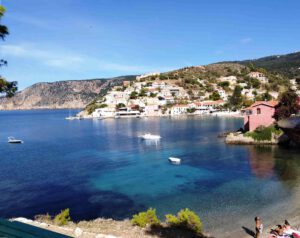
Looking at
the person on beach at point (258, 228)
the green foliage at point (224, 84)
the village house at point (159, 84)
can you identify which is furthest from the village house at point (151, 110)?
the person on beach at point (258, 228)

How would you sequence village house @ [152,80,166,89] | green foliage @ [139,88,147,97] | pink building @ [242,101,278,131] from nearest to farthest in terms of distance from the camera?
pink building @ [242,101,278,131]
green foliage @ [139,88,147,97]
village house @ [152,80,166,89]

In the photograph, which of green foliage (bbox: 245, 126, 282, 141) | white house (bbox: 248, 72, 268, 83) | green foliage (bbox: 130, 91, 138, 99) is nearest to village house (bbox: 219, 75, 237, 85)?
white house (bbox: 248, 72, 268, 83)

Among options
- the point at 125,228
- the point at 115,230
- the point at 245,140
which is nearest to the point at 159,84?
the point at 245,140

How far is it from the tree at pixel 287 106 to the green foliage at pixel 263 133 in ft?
9.18

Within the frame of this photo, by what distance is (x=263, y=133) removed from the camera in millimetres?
51250

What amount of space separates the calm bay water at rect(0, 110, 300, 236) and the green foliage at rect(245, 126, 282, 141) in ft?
9.67

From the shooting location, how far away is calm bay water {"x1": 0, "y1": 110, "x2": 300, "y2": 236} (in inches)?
911

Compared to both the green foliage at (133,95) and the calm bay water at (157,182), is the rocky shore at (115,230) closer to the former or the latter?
the calm bay water at (157,182)

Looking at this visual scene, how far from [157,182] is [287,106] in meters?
31.6

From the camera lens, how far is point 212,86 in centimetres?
17425

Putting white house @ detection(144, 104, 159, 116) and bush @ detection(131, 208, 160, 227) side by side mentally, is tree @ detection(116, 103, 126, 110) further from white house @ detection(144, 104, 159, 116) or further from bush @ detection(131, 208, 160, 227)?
bush @ detection(131, 208, 160, 227)

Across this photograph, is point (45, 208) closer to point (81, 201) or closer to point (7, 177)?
point (81, 201)

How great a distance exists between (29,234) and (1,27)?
9851 millimetres

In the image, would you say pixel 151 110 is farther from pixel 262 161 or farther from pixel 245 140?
pixel 262 161
